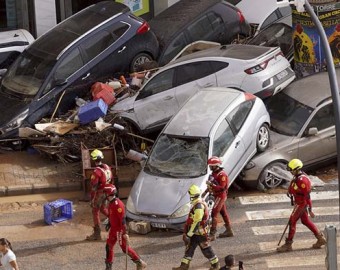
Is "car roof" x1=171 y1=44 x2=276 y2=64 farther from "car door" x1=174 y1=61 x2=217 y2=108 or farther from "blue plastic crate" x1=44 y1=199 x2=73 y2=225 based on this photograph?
"blue plastic crate" x1=44 y1=199 x2=73 y2=225

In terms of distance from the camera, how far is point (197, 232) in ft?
56.4

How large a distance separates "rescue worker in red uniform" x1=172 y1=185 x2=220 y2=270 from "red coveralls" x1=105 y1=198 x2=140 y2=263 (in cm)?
82

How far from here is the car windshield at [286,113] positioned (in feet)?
70.2

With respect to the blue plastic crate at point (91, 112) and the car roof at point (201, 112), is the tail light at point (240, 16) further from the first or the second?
the blue plastic crate at point (91, 112)

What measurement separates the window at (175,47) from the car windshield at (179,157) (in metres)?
4.91

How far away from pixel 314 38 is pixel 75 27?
5.26 m

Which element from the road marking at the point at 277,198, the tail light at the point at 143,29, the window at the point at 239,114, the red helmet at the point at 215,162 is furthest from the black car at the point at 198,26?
the red helmet at the point at 215,162

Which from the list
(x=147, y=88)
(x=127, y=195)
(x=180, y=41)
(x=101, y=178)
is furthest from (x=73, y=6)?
(x=101, y=178)

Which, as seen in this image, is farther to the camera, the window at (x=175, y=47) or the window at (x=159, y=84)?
the window at (x=175, y=47)

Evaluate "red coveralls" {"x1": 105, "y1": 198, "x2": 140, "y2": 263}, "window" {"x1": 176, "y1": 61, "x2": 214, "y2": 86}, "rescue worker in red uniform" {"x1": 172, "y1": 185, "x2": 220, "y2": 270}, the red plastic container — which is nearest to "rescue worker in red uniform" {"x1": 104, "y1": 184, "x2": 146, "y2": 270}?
"red coveralls" {"x1": 105, "y1": 198, "x2": 140, "y2": 263}

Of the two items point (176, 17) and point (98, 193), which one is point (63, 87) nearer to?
point (176, 17)

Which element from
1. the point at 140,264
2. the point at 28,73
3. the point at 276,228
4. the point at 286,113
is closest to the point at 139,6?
the point at 28,73

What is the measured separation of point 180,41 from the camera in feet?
82.4

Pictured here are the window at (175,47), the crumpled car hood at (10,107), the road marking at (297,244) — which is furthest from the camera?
the window at (175,47)
